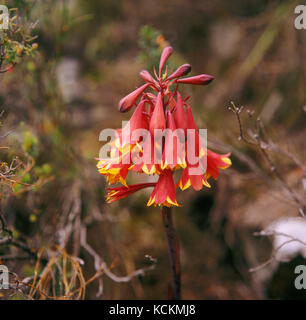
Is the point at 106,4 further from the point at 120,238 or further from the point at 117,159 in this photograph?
the point at 117,159

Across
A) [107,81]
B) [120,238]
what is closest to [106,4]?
[107,81]

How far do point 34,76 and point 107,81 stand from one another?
1.01 metres

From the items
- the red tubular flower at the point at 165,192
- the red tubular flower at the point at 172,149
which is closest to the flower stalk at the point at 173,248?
the red tubular flower at the point at 165,192

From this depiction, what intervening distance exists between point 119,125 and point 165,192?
5.39 feet

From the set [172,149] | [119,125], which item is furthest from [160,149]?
[119,125]

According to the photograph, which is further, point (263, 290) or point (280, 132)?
point (280, 132)

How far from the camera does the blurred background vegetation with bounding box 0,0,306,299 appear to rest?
1.50 metres

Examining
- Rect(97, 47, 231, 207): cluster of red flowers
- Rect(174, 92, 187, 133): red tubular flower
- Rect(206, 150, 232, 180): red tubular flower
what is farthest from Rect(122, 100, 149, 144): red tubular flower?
Rect(206, 150, 232, 180): red tubular flower

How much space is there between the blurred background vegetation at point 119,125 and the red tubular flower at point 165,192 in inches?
20.9

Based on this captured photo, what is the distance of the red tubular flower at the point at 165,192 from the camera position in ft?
3.23

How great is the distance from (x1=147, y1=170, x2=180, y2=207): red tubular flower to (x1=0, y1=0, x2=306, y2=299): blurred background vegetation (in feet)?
1.74

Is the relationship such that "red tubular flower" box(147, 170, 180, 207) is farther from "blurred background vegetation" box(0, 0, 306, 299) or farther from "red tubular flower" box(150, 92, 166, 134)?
"blurred background vegetation" box(0, 0, 306, 299)

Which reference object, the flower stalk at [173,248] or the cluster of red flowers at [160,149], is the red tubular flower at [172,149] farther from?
the flower stalk at [173,248]

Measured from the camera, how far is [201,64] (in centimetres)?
278
